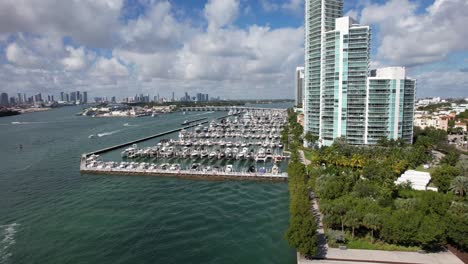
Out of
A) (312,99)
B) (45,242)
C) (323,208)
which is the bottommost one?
(45,242)

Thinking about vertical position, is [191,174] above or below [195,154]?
below

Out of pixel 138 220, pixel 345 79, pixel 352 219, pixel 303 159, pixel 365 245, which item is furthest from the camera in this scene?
pixel 345 79

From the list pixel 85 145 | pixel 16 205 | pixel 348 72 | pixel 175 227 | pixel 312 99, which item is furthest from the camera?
pixel 85 145

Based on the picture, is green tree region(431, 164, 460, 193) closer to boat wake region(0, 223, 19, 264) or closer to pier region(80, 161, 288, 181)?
pier region(80, 161, 288, 181)

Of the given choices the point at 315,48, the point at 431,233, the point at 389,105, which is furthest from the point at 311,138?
the point at 431,233

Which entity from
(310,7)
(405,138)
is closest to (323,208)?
(405,138)

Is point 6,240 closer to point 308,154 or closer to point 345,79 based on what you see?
point 308,154

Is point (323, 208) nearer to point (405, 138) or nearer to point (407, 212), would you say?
point (407, 212)
